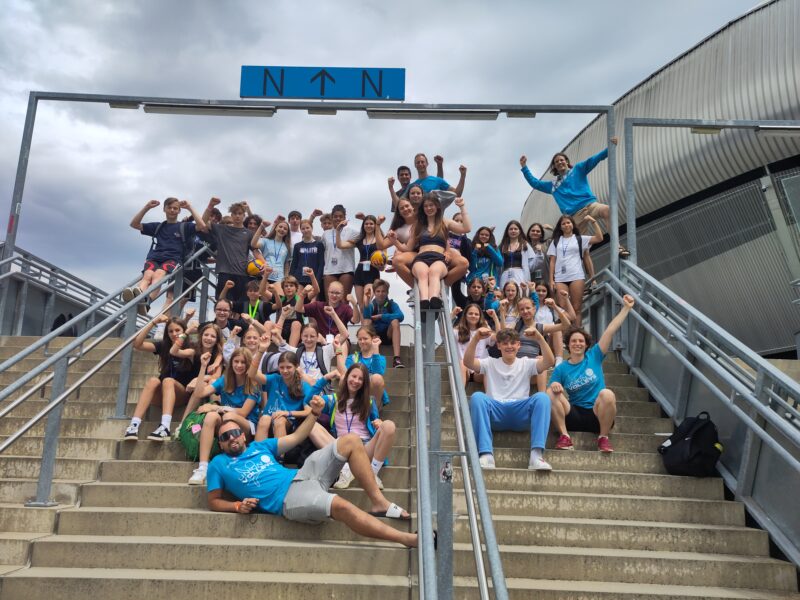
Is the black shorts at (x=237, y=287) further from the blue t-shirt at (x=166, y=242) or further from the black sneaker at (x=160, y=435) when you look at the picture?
the black sneaker at (x=160, y=435)

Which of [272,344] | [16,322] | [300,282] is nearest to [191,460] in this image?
[272,344]

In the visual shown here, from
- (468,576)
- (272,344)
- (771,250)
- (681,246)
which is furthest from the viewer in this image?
(681,246)

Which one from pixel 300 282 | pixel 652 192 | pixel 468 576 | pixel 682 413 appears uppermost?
pixel 652 192

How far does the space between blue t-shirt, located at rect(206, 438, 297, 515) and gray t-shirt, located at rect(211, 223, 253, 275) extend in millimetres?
4508

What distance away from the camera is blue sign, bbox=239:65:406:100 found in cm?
879

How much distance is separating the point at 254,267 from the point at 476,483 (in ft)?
21.2

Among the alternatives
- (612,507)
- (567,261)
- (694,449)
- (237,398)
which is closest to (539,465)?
(612,507)

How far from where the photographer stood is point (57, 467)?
580cm

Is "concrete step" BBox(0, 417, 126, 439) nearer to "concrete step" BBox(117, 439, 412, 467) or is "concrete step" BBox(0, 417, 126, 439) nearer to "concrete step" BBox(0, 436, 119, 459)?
"concrete step" BBox(0, 436, 119, 459)

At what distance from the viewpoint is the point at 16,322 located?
10445mm

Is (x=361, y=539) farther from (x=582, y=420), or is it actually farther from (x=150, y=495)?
(x=582, y=420)

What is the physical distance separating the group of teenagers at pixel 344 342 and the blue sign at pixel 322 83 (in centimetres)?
144

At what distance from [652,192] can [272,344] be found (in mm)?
12066

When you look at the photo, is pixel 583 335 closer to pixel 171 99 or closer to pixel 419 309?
pixel 419 309
